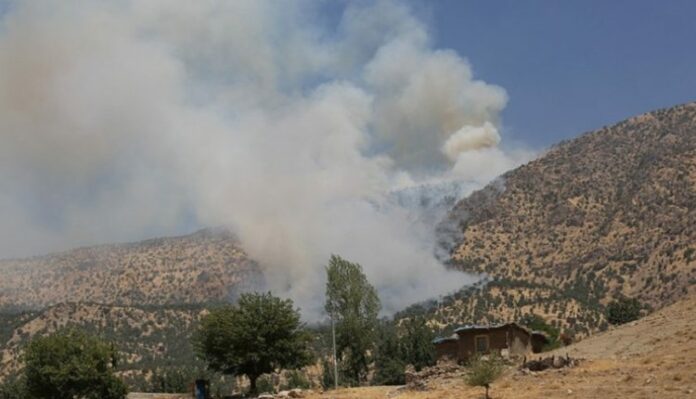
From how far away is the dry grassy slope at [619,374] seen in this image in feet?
96.9

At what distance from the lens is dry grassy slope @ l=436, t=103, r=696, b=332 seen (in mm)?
135625

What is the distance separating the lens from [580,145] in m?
194

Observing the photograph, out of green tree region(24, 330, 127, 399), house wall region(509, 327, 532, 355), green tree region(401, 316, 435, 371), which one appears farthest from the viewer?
green tree region(401, 316, 435, 371)

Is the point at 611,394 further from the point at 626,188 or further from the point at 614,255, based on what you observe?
the point at 626,188

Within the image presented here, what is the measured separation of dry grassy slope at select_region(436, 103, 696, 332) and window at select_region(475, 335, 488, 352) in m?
59.4

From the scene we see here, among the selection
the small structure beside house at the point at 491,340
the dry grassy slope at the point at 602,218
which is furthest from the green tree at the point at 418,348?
the dry grassy slope at the point at 602,218

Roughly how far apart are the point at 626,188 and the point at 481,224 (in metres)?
37.9

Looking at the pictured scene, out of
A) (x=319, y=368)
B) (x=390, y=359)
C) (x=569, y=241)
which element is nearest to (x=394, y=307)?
(x=569, y=241)

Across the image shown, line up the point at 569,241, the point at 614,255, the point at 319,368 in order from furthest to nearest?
the point at 569,241 → the point at 614,255 → the point at 319,368

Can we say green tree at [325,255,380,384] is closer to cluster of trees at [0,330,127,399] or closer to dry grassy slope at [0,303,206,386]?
cluster of trees at [0,330,127,399]

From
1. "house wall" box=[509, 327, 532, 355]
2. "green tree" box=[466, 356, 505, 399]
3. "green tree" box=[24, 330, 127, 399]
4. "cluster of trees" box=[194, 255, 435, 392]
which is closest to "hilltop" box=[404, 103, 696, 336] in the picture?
"cluster of trees" box=[194, 255, 435, 392]

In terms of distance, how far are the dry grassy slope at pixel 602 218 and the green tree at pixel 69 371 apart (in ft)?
265

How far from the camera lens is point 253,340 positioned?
63.8 meters

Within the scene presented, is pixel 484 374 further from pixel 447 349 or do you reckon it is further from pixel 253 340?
pixel 447 349
